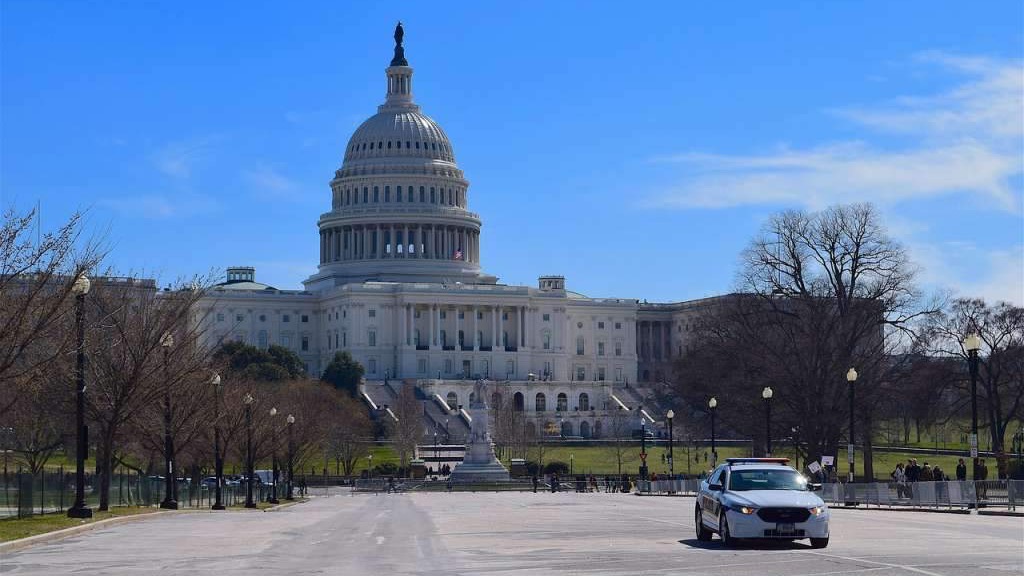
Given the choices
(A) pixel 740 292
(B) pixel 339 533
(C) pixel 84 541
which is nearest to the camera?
(C) pixel 84 541

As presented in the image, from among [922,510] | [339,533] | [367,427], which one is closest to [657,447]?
[367,427]

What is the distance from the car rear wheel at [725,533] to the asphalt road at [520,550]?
28cm

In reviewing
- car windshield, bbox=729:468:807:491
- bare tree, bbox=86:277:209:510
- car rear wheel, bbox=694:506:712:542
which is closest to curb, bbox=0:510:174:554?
bare tree, bbox=86:277:209:510

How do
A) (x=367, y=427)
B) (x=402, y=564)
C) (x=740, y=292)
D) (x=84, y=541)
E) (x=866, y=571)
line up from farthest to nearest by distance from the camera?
1. (x=367, y=427)
2. (x=740, y=292)
3. (x=84, y=541)
4. (x=402, y=564)
5. (x=866, y=571)

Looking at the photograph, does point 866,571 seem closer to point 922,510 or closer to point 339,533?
point 339,533

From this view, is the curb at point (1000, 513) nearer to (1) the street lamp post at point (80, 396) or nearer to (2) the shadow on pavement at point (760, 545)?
(2) the shadow on pavement at point (760, 545)

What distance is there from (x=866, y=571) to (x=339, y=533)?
637 inches

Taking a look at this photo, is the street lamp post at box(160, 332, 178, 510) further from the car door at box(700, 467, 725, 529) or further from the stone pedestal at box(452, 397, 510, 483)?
the stone pedestal at box(452, 397, 510, 483)

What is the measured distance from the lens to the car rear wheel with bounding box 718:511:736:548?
94.1 ft

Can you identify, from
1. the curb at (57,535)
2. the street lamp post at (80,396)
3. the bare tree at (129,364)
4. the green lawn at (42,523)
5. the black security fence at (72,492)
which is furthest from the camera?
the bare tree at (129,364)

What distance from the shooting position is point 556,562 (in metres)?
26.1

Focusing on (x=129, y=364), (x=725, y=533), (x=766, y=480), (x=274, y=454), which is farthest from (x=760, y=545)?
(x=274, y=454)

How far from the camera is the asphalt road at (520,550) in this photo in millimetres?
24562

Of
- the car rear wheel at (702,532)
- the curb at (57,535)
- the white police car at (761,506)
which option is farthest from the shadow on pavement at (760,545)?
the curb at (57,535)
